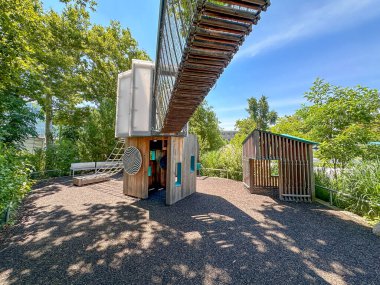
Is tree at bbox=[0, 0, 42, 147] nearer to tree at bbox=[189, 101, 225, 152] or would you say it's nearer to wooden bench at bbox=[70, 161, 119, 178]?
wooden bench at bbox=[70, 161, 119, 178]

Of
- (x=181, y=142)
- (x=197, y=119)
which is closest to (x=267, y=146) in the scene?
(x=181, y=142)

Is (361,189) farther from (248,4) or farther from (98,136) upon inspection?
(98,136)

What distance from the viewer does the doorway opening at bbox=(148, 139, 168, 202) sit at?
26.7ft

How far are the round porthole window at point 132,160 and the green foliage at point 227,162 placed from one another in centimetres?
599

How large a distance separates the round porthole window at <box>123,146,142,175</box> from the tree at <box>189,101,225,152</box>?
40.6ft

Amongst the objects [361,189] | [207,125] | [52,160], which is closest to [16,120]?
[52,160]

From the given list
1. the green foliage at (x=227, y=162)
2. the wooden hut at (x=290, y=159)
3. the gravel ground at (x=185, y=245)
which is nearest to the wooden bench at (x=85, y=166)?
the gravel ground at (x=185, y=245)

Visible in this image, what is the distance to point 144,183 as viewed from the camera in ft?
22.1

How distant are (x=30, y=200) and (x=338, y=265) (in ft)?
29.8

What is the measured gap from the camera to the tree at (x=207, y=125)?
19.2 meters

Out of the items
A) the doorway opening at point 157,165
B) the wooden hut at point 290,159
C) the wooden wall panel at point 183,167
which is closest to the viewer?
the wooden wall panel at point 183,167

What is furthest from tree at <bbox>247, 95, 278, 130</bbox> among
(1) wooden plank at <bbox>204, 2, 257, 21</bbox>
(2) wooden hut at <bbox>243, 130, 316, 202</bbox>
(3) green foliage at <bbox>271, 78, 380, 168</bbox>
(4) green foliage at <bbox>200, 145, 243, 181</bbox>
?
(1) wooden plank at <bbox>204, 2, 257, 21</bbox>

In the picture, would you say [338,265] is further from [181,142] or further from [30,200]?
[30,200]

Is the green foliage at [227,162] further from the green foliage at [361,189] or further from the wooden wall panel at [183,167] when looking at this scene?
the green foliage at [361,189]
